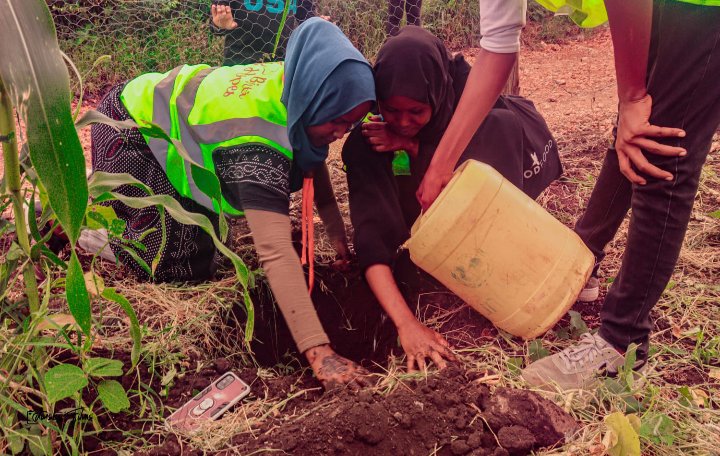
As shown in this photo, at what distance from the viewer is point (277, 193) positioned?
179 centimetres

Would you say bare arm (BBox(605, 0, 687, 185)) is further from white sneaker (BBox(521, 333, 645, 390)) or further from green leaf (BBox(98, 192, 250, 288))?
green leaf (BBox(98, 192, 250, 288))

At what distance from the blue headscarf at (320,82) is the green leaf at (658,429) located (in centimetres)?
106

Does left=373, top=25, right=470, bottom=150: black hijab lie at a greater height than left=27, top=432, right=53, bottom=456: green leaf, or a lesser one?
greater

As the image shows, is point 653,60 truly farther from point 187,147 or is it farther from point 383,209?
point 187,147

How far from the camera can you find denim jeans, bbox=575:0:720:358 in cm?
127

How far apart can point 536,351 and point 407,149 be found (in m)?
0.77

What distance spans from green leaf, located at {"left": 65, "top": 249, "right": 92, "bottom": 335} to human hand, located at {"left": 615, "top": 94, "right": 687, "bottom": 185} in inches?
44.0

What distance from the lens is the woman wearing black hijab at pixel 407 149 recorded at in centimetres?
187

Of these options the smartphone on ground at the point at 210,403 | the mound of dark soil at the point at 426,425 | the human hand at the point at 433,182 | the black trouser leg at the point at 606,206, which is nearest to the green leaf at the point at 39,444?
the smartphone on ground at the point at 210,403

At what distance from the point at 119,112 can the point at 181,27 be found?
2587mm

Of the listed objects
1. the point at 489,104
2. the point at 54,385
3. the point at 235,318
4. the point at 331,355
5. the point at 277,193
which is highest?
the point at 489,104

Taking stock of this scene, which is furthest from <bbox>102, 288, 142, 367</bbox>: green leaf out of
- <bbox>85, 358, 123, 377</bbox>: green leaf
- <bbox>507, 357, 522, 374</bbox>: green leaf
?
<bbox>507, 357, 522, 374</bbox>: green leaf

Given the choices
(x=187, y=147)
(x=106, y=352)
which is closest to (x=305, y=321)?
(x=106, y=352)

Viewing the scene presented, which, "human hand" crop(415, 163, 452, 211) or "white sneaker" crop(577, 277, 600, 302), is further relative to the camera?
"white sneaker" crop(577, 277, 600, 302)
